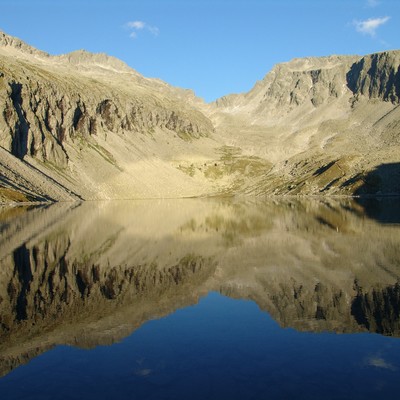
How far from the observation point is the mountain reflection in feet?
77.0

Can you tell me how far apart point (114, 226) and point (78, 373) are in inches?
2203

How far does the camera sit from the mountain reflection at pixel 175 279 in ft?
77.0

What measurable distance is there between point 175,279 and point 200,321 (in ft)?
35.8

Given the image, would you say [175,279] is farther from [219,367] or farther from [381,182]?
[381,182]

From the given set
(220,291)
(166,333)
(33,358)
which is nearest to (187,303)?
(220,291)

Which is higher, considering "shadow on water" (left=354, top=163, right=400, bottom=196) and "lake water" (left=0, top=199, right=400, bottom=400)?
"shadow on water" (left=354, top=163, right=400, bottom=196)

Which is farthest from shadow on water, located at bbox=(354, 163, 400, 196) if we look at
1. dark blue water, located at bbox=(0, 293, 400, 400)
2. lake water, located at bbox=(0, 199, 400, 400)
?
dark blue water, located at bbox=(0, 293, 400, 400)

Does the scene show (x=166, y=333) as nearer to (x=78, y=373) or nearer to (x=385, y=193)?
(x=78, y=373)

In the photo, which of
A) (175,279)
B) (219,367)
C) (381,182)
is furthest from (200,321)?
(381,182)

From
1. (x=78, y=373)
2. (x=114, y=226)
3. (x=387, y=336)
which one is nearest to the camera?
(x=78, y=373)

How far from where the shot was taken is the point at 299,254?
44.8 metres

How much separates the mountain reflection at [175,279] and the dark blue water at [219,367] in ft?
4.81

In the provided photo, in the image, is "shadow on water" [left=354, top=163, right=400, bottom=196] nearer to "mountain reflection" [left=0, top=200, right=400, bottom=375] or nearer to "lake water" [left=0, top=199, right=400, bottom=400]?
"mountain reflection" [left=0, top=200, right=400, bottom=375]

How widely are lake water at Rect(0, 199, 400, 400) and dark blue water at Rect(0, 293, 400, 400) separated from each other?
70 millimetres
